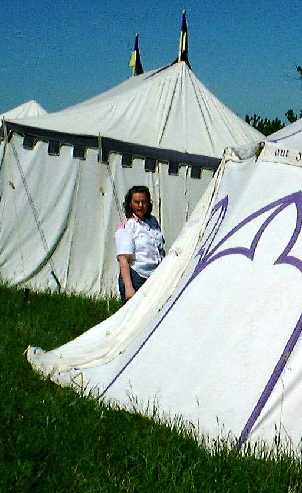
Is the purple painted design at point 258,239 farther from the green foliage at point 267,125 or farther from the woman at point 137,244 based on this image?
the green foliage at point 267,125

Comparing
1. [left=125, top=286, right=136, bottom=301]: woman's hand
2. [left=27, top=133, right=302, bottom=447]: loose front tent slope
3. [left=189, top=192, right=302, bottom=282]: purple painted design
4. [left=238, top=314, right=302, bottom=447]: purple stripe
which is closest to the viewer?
[left=238, top=314, right=302, bottom=447]: purple stripe

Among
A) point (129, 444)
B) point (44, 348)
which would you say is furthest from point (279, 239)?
point (44, 348)

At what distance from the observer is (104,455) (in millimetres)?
4477

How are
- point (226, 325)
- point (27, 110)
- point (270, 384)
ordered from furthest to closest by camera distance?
point (27, 110)
point (226, 325)
point (270, 384)

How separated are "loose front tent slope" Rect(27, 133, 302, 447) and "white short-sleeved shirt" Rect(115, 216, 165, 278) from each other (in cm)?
149

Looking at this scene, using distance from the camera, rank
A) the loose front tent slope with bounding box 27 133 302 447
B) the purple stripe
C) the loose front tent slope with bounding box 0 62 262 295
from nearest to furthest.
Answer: the purple stripe → the loose front tent slope with bounding box 27 133 302 447 → the loose front tent slope with bounding box 0 62 262 295

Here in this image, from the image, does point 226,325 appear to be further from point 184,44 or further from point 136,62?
point 136,62

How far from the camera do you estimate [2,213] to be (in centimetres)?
1167

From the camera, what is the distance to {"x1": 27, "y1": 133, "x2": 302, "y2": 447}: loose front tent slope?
15.2 ft

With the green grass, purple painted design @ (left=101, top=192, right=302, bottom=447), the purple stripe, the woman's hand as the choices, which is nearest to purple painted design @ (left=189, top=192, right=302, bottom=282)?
purple painted design @ (left=101, top=192, right=302, bottom=447)

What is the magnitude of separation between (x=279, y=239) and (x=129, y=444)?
140 centimetres

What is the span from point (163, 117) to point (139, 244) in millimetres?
4533

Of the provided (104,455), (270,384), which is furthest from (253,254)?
(104,455)

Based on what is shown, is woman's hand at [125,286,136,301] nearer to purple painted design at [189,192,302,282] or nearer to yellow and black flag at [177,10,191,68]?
purple painted design at [189,192,302,282]
